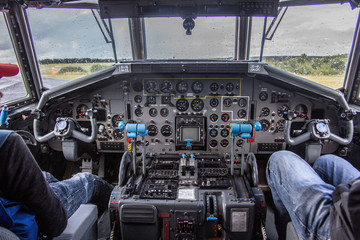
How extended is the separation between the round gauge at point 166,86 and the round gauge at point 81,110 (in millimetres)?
1092

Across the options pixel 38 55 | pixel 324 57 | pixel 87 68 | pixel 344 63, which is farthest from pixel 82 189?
pixel 344 63

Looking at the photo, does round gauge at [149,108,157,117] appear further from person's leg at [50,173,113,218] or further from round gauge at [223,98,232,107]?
person's leg at [50,173,113,218]

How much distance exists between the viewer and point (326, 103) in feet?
9.83

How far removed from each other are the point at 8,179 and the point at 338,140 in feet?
9.71

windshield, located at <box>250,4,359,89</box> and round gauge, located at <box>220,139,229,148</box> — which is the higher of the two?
windshield, located at <box>250,4,359,89</box>

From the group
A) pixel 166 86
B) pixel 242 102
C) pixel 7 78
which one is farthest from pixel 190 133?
pixel 7 78

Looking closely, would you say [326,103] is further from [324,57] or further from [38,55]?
[38,55]

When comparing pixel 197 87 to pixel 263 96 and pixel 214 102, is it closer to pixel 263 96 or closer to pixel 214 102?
pixel 214 102

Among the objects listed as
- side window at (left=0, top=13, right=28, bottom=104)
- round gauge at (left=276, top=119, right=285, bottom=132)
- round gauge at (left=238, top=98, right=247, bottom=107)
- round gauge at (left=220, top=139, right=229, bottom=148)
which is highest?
side window at (left=0, top=13, right=28, bottom=104)

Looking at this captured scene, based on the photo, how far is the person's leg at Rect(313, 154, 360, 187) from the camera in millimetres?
1779

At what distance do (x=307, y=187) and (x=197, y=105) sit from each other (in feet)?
6.37

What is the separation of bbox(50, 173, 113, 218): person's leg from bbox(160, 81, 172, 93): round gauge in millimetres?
1376

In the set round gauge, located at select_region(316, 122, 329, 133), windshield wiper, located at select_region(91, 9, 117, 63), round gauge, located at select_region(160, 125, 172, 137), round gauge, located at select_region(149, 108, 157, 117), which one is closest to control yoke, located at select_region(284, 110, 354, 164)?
round gauge, located at select_region(316, 122, 329, 133)

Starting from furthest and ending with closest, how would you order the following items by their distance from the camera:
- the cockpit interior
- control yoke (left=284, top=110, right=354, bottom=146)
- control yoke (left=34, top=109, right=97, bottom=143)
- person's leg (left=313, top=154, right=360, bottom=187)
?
1. control yoke (left=34, top=109, right=97, bottom=143)
2. control yoke (left=284, top=110, right=354, bottom=146)
3. the cockpit interior
4. person's leg (left=313, top=154, right=360, bottom=187)
